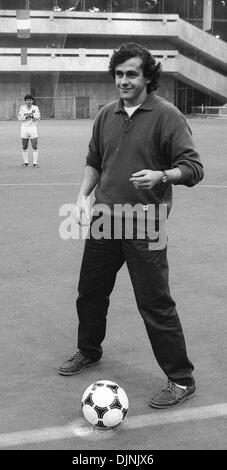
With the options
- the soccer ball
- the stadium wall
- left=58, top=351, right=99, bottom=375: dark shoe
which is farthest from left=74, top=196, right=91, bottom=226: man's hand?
the stadium wall

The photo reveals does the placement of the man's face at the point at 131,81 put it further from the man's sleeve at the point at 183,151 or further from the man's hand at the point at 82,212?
the man's hand at the point at 82,212

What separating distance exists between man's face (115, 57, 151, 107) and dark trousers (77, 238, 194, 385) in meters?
0.87

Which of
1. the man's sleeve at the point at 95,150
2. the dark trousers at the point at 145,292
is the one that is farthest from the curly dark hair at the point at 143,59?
the dark trousers at the point at 145,292

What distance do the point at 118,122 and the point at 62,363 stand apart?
1882 millimetres

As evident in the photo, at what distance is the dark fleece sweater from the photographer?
3.86m

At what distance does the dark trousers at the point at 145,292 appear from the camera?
4062 millimetres

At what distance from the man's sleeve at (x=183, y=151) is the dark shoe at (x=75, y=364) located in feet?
5.24

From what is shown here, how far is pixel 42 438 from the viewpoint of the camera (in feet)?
12.3

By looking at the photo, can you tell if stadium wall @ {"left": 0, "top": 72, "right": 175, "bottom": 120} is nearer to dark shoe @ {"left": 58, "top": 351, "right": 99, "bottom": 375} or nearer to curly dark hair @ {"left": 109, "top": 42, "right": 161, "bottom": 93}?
dark shoe @ {"left": 58, "top": 351, "right": 99, "bottom": 375}

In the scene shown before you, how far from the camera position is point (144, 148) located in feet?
12.9

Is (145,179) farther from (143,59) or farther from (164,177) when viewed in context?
(143,59)
